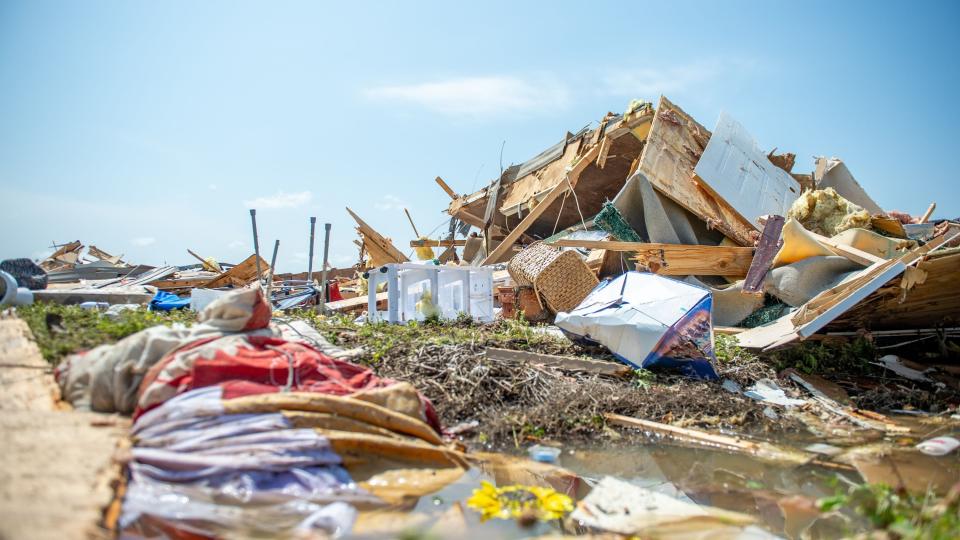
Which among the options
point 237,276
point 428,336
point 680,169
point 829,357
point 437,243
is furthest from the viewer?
point 437,243

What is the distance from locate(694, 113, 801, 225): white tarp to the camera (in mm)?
10820

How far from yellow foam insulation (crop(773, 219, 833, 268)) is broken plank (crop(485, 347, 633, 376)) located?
3.17 meters

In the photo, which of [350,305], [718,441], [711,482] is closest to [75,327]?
[350,305]

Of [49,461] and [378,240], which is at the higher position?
[378,240]

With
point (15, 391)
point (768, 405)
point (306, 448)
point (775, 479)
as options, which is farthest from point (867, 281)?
point (15, 391)

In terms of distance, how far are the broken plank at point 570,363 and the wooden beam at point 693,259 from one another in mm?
3379

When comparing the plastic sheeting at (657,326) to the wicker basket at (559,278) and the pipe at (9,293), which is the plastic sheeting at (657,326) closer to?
the wicker basket at (559,278)

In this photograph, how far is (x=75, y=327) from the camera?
4.89 metres

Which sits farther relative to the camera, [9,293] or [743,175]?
[743,175]

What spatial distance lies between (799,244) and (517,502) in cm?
582

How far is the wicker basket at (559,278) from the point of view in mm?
8383

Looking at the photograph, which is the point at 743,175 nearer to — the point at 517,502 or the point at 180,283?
the point at 517,502

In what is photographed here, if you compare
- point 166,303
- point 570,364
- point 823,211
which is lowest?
point 570,364

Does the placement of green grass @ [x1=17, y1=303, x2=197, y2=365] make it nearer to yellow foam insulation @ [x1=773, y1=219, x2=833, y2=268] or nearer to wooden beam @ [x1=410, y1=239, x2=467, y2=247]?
yellow foam insulation @ [x1=773, y1=219, x2=833, y2=268]
